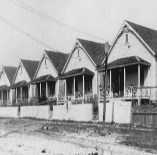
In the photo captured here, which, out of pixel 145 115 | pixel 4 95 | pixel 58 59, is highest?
pixel 58 59

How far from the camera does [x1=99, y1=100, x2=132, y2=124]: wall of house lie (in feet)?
77.3

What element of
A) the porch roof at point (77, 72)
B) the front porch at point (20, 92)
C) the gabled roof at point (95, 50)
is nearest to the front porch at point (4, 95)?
the front porch at point (20, 92)

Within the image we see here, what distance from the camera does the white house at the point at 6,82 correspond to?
5334cm

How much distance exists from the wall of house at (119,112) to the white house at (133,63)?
391cm

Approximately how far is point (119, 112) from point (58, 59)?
20675 millimetres

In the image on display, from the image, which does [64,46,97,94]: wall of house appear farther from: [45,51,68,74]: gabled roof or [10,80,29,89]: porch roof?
[10,80,29,89]: porch roof

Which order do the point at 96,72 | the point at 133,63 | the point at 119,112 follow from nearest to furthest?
the point at 119,112 → the point at 133,63 → the point at 96,72

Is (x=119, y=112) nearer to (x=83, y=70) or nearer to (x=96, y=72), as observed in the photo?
(x=96, y=72)

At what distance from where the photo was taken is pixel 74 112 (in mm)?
29016

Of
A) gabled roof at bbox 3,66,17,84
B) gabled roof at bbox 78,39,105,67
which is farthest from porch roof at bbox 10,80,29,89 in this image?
gabled roof at bbox 78,39,105,67

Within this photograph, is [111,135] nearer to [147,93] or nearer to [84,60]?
[147,93]

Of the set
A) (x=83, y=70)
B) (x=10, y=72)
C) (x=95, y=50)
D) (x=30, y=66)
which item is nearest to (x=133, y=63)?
(x=83, y=70)

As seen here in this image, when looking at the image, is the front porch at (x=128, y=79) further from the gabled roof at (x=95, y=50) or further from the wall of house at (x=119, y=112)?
the wall of house at (x=119, y=112)

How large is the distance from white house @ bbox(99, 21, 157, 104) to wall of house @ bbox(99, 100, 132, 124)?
12.8 feet
